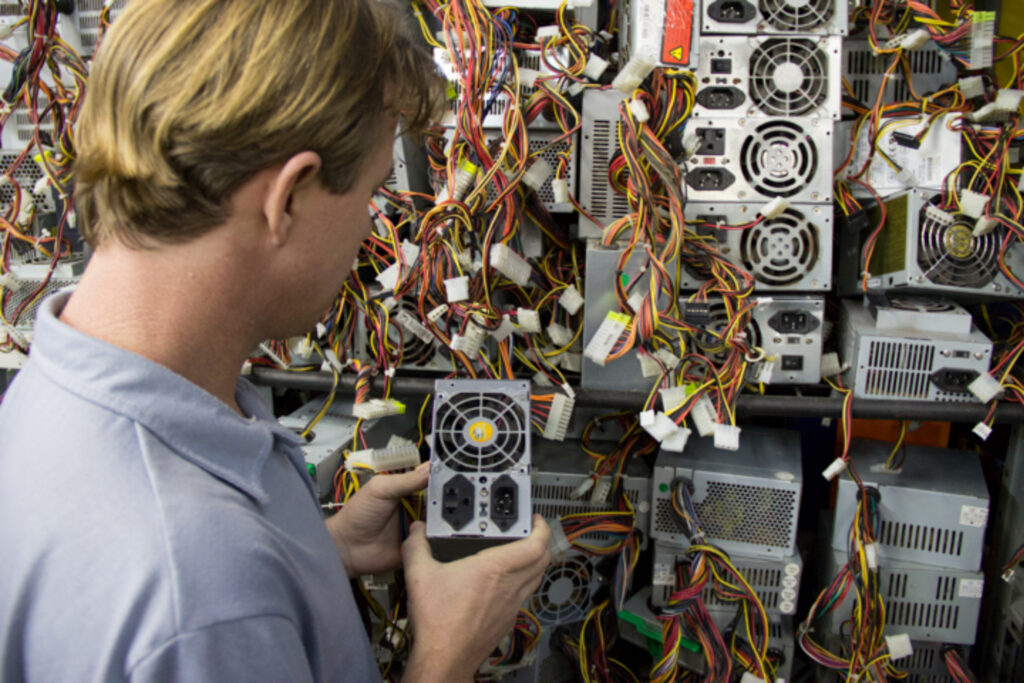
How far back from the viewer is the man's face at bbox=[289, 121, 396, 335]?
873mm

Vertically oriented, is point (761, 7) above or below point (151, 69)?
above

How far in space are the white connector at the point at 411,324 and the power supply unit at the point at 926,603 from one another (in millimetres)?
1257

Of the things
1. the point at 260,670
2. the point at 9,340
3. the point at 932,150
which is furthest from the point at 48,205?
the point at 932,150

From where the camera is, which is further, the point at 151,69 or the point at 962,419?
the point at 962,419

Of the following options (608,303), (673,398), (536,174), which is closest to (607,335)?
(608,303)

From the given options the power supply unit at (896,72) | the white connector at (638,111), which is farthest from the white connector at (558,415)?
the power supply unit at (896,72)

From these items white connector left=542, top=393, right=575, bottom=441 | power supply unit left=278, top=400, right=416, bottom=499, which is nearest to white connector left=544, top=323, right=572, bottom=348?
white connector left=542, top=393, right=575, bottom=441

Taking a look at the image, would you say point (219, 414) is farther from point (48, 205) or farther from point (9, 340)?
point (48, 205)

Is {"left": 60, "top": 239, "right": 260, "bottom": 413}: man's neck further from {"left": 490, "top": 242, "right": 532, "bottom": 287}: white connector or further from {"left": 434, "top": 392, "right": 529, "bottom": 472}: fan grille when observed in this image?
{"left": 490, "top": 242, "right": 532, "bottom": 287}: white connector

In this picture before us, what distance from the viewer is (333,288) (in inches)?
38.1

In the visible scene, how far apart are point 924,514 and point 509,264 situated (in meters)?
1.27

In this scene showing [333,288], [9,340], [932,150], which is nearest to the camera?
[333,288]

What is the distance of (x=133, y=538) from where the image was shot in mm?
683

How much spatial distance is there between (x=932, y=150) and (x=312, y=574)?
1.84 metres
